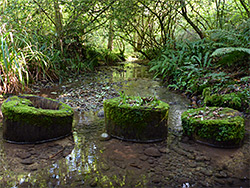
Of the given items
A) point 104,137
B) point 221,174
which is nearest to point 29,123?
point 104,137

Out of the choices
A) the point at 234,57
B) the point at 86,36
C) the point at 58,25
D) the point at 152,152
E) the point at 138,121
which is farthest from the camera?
the point at 86,36

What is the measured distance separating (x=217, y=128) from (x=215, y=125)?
5 cm

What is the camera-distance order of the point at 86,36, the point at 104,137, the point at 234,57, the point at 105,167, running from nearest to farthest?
the point at 105,167 → the point at 104,137 → the point at 234,57 → the point at 86,36

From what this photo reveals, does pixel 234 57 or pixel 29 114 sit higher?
pixel 234 57

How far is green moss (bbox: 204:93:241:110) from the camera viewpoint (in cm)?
Answer: 383

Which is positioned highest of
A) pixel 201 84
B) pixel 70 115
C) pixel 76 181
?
pixel 201 84

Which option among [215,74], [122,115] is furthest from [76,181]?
[215,74]

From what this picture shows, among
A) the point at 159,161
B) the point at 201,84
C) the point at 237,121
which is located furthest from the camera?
the point at 201,84

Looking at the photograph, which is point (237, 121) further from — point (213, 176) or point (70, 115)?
point (70, 115)

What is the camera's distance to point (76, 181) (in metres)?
2.22

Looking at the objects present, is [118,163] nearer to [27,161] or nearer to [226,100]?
[27,161]

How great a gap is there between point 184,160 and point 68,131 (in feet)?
5.57

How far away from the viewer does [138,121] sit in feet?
10.1

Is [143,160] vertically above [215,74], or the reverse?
[215,74]
